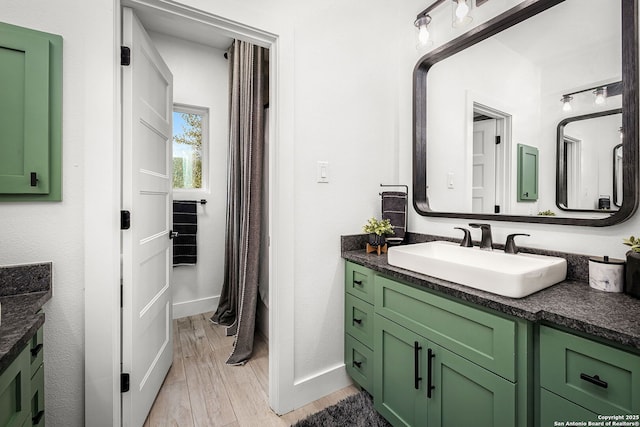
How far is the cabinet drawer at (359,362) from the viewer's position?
5.17 ft

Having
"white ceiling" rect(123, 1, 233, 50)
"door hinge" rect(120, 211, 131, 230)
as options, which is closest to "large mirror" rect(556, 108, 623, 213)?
"door hinge" rect(120, 211, 131, 230)

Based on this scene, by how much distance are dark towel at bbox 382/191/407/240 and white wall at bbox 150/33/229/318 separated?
186 cm

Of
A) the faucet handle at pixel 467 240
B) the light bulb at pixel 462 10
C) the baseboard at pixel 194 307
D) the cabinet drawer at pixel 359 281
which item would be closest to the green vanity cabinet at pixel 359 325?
the cabinet drawer at pixel 359 281

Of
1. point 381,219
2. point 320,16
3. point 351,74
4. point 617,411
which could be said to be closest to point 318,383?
point 381,219

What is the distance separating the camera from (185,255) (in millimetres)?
2793

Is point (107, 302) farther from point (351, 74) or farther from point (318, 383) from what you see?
point (351, 74)

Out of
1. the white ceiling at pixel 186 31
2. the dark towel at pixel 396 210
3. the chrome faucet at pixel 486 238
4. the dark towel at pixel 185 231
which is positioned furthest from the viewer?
the dark towel at pixel 185 231

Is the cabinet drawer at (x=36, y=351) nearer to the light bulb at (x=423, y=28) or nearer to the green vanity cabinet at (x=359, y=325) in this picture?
the green vanity cabinet at (x=359, y=325)

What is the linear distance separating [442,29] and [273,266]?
1.71 metres

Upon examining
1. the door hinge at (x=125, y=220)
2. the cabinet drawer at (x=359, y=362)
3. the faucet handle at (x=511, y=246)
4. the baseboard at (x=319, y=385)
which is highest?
the door hinge at (x=125, y=220)

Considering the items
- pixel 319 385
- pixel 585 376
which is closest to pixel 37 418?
pixel 319 385

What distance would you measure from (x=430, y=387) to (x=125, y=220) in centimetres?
150

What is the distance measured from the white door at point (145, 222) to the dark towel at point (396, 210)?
1364mm

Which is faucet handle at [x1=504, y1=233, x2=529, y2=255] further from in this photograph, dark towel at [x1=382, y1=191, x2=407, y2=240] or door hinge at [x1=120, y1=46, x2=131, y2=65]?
door hinge at [x1=120, y1=46, x2=131, y2=65]
